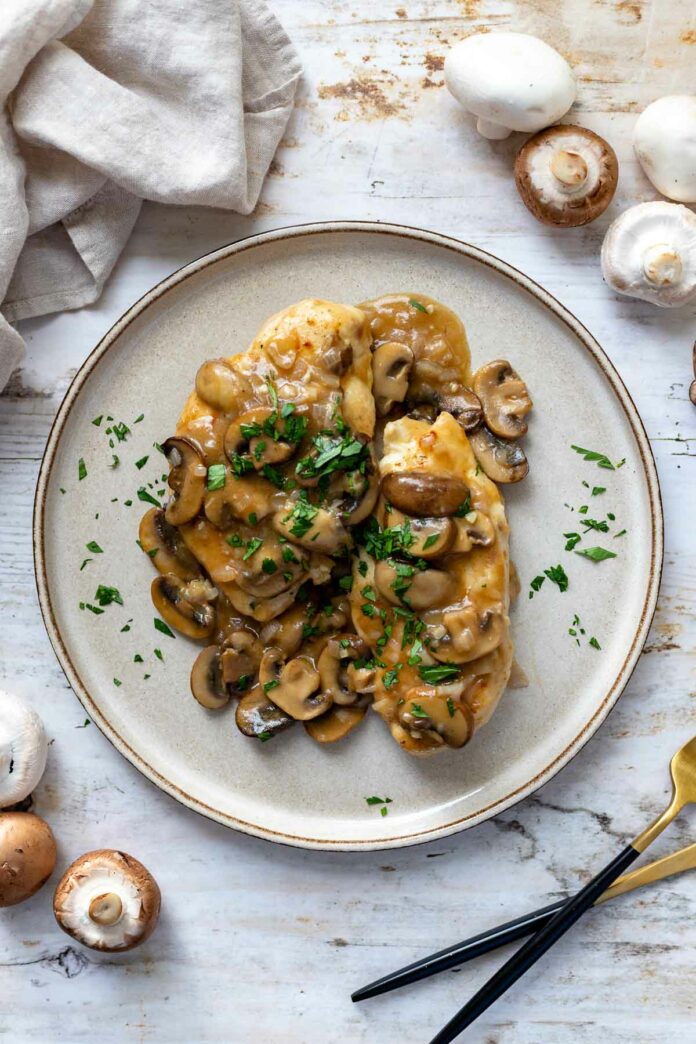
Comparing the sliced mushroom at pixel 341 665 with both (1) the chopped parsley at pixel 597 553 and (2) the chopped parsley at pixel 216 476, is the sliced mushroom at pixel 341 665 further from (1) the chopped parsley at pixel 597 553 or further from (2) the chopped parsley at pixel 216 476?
(1) the chopped parsley at pixel 597 553

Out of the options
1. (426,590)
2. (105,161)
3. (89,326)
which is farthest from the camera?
(89,326)

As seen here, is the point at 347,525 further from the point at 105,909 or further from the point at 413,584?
the point at 105,909

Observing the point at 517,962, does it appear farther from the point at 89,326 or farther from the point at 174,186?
the point at 174,186

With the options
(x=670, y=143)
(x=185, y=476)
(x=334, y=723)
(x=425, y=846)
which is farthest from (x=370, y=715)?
(x=670, y=143)

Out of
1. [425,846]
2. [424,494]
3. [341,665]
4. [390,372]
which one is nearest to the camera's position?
[424,494]

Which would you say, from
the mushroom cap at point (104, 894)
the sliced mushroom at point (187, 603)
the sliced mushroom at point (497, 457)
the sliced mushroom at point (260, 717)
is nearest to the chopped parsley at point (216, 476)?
the sliced mushroom at point (187, 603)

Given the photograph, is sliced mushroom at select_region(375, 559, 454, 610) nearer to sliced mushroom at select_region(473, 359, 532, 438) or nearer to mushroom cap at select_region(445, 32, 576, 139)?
sliced mushroom at select_region(473, 359, 532, 438)

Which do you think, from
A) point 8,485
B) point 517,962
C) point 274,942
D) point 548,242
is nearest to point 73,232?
point 8,485
